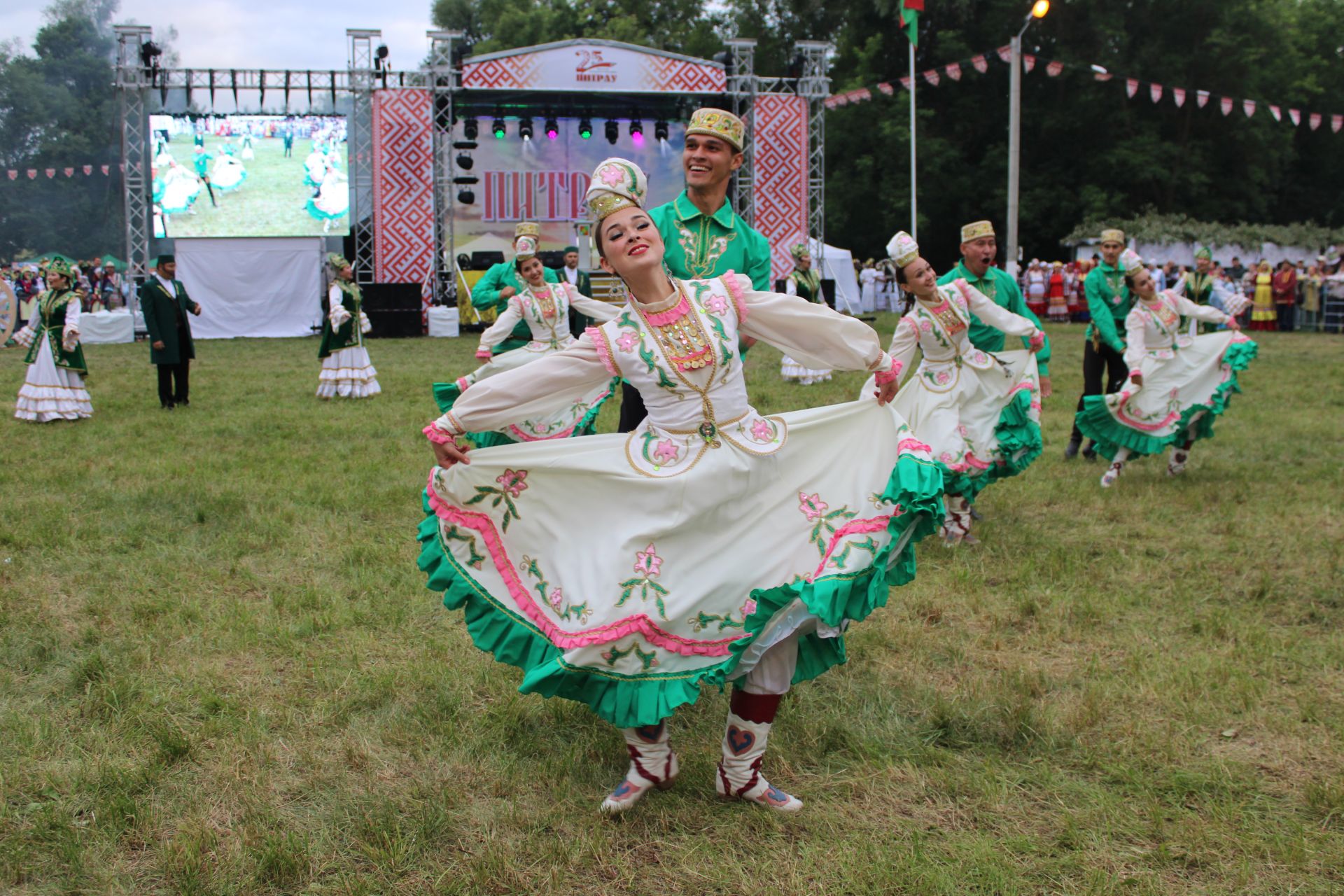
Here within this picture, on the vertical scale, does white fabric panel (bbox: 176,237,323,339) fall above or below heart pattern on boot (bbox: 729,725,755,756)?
above

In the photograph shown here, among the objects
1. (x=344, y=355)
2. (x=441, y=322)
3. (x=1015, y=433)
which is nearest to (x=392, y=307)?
(x=441, y=322)

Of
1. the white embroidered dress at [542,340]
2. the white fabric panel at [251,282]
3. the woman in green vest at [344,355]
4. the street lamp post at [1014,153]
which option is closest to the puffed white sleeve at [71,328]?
the woman in green vest at [344,355]

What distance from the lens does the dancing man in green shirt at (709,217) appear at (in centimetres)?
416

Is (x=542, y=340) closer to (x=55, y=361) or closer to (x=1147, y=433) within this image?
(x=1147, y=433)

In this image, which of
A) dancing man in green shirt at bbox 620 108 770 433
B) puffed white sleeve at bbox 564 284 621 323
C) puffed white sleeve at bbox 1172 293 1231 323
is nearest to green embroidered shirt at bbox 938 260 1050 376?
puffed white sleeve at bbox 1172 293 1231 323

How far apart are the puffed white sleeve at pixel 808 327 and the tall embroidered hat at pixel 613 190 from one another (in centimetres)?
38

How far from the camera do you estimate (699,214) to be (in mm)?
4293

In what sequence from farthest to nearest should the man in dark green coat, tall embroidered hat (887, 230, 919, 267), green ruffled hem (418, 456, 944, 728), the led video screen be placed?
the led video screen < the man in dark green coat < tall embroidered hat (887, 230, 919, 267) < green ruffled hem (418, 456, 944, 728)

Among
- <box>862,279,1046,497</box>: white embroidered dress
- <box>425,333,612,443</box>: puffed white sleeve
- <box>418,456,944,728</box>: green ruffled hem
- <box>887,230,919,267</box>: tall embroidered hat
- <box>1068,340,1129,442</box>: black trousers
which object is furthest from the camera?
<box>1068,340,1129,442</box>: black trousers

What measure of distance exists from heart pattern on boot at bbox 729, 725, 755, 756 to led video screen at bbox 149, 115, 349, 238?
26.2 meters

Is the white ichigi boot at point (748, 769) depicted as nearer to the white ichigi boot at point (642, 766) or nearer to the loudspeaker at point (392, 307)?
the white ichigi boot at point (642, 766)

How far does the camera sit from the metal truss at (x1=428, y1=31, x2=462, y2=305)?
80.8 feet

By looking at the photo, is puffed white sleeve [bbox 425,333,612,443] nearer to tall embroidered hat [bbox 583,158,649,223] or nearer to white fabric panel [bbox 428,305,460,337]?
tall embroidered hat [bbox 583,158,649,223]

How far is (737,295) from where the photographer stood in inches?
136
